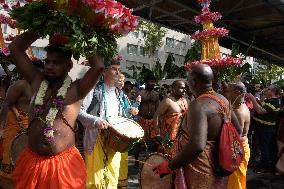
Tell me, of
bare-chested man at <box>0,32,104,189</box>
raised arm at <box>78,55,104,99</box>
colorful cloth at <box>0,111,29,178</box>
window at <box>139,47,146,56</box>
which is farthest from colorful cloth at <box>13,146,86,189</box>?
window at <box>139,47,146,56</box>

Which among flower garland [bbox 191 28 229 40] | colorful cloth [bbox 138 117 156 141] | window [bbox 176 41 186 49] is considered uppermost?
window [bbox 176 41 186 49]

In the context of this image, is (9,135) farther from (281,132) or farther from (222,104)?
(281,132)

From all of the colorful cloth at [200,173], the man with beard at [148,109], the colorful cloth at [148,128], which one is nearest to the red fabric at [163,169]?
the colorful cloth at [200,173]

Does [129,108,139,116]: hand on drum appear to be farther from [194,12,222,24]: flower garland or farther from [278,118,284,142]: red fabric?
[194,12,222,24]: flower garland

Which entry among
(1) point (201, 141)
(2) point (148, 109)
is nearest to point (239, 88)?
(1) point (201, 141)

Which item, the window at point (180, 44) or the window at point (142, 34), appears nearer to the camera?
the window at point (142, 34)

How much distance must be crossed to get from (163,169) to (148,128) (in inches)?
246

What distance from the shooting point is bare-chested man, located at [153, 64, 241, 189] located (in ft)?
10.4

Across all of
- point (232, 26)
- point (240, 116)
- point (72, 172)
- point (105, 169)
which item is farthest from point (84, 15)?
point (232, 26)

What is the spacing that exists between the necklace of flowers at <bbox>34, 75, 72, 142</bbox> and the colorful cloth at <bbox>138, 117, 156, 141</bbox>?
6.19 metres

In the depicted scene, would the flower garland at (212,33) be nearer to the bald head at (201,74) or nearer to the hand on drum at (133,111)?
the hand on drum at (133,111)

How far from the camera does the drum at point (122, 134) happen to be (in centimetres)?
434

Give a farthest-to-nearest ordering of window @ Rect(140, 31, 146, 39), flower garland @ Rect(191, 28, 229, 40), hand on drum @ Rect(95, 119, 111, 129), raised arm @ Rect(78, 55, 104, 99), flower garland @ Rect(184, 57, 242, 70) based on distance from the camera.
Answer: window @ Rect(140, 31, 146, 39) < flower garland @ Rect(191, 28, 229, 40) < flower garland @ Rect(184, 57, 242, 70) < hand on drum @ Rect(95, 119, 111, 129) < raised arm @ Rect(78, 55, 104, 99)

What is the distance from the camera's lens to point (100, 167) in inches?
185
